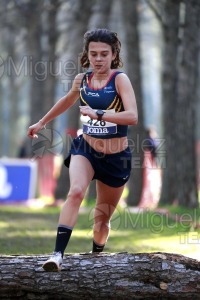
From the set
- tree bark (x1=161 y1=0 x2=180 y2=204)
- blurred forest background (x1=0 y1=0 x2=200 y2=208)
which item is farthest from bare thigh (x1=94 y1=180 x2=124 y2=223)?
tree bark (x1=161 y1=0 x2=180 y2=204)

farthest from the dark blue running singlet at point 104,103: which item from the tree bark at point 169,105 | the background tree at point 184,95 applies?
the tree bark at point 169,105

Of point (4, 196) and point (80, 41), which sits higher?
point (80, 41)

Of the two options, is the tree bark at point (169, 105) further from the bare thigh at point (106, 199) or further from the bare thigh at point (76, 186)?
the bare thigh at point (76, 186)

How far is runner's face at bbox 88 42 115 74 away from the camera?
688 cm

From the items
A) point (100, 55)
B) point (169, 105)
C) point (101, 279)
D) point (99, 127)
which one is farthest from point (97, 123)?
point (169, 105)

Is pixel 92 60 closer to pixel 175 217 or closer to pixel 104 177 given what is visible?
pixel 104 177

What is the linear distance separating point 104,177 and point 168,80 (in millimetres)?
11659

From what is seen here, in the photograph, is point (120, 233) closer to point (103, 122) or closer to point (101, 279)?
point (103, 122)

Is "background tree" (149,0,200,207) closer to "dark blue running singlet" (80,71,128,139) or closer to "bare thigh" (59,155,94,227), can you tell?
"dark blue running singlet" (80,71,128,139)

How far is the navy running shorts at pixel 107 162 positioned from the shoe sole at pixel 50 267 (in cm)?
104

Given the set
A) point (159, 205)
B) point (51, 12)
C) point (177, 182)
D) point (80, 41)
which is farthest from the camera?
point (51, 12)

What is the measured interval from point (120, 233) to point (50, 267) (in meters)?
6.40

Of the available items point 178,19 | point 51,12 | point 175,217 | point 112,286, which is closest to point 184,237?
point 175,217

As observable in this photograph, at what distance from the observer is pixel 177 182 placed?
54.7ft
